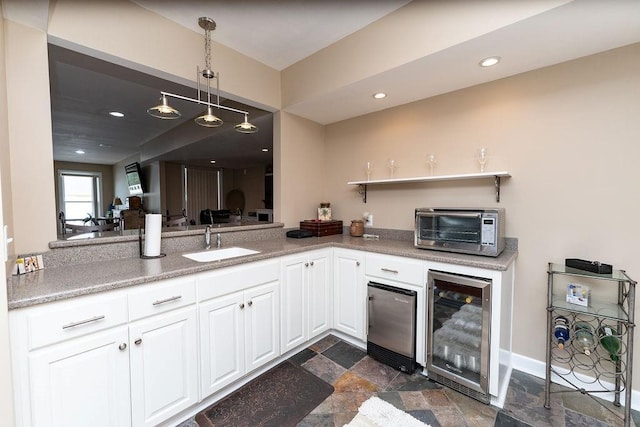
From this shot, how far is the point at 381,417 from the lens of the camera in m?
1.58

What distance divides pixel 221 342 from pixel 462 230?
181 centimetres

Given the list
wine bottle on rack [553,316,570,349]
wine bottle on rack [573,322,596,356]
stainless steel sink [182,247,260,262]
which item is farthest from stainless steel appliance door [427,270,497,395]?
stainless steel sink [182,247,260,262]

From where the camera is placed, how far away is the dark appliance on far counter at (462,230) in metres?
1.81

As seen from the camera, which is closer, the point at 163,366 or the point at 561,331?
the point at 163,366

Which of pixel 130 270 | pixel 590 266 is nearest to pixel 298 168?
pixel 130 270

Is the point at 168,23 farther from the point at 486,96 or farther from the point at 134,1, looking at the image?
the point at 486,96

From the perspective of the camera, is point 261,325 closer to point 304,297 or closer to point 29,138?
point 304,297

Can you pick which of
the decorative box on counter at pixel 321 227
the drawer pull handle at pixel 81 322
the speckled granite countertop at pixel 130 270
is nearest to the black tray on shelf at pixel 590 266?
the speckled granite countertop at pixel 130 270

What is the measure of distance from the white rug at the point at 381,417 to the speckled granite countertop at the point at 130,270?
961 millimetres

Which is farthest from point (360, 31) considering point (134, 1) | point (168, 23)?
point (134, 1)

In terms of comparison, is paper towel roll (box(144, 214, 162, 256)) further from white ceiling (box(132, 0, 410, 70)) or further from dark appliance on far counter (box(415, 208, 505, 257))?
dark appliance on far counter (box(415, 208, 505, 257))

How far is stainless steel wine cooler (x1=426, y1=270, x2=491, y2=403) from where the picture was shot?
1680 millimetres

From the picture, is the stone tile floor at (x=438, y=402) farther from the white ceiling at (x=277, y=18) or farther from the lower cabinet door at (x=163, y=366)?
the white ceiling at (x=277, y=18)

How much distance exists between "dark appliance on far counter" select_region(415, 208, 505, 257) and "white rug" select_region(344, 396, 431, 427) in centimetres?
110
